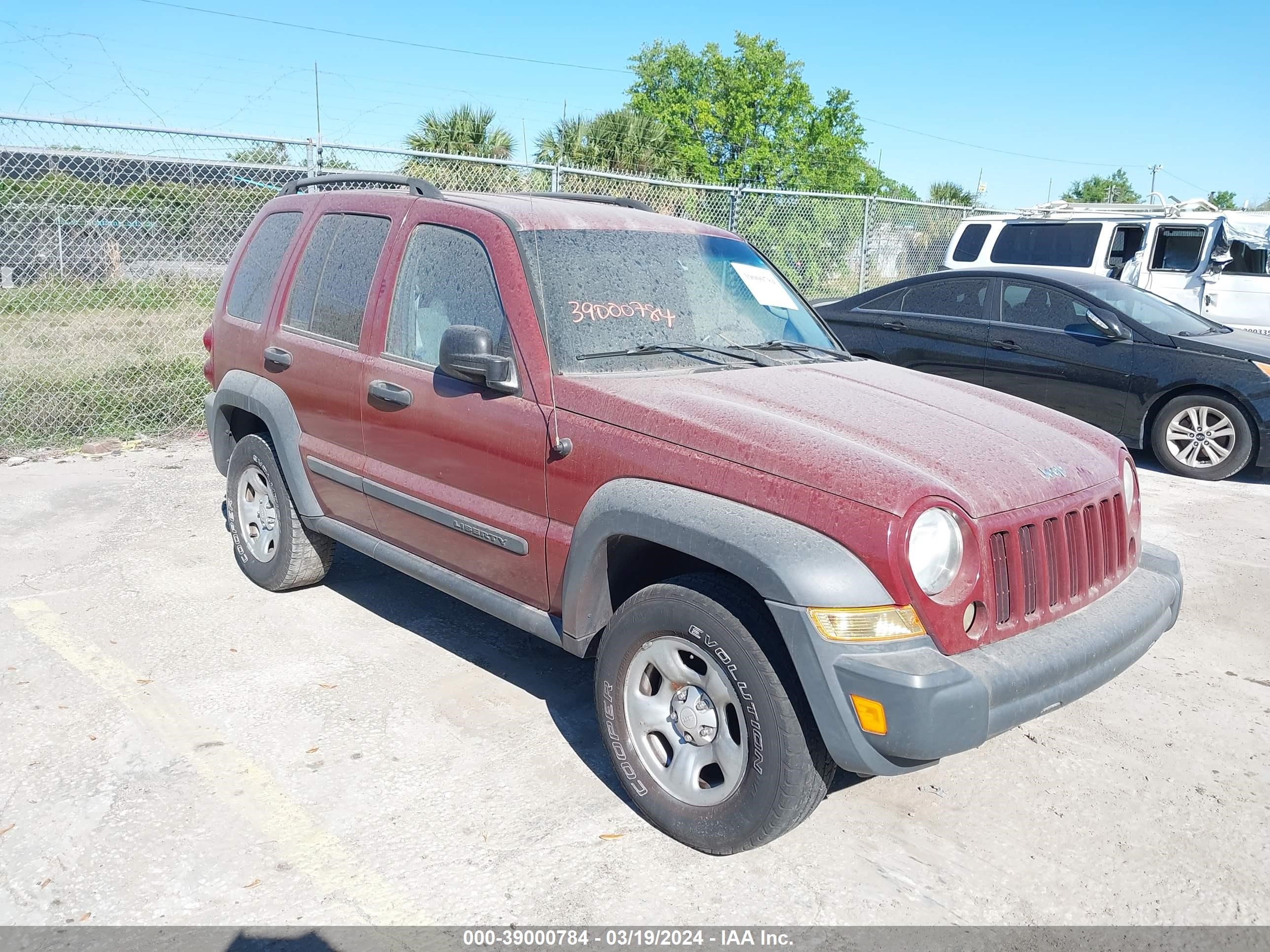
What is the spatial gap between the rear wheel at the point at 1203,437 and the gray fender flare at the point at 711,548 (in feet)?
21.5

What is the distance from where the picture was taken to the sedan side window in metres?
8.42

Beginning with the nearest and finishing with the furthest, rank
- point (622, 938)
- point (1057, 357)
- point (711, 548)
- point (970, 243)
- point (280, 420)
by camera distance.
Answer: point (622, 938) → point (711, 548) → point (280, 420) → point (1057, 357) → point (970, 243)

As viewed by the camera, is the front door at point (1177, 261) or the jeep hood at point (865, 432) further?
the front door at point (1177, 261)

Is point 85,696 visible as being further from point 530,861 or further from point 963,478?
point 963,478

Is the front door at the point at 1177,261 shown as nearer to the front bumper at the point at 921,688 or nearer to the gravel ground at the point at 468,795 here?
the gravel ground at the point at 468,795

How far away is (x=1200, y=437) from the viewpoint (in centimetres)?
805

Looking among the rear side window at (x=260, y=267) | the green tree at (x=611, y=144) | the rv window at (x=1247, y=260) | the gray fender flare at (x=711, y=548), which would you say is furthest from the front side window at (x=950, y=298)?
Result: the green tree at (x=611, y=144)

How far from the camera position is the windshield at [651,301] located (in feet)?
11.8

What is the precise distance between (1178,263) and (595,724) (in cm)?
1082

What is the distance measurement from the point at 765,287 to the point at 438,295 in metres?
1.41

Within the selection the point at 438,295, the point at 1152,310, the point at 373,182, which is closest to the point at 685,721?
the point at 438,295

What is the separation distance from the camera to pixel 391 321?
4105 mm

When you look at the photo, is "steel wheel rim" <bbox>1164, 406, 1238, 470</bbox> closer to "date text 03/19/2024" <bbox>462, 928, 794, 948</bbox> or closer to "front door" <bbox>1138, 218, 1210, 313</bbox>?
"front door" <bbox>1138, 218, 1210, 313</bbox>

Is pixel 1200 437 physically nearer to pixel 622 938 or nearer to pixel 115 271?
pixel 622 938
